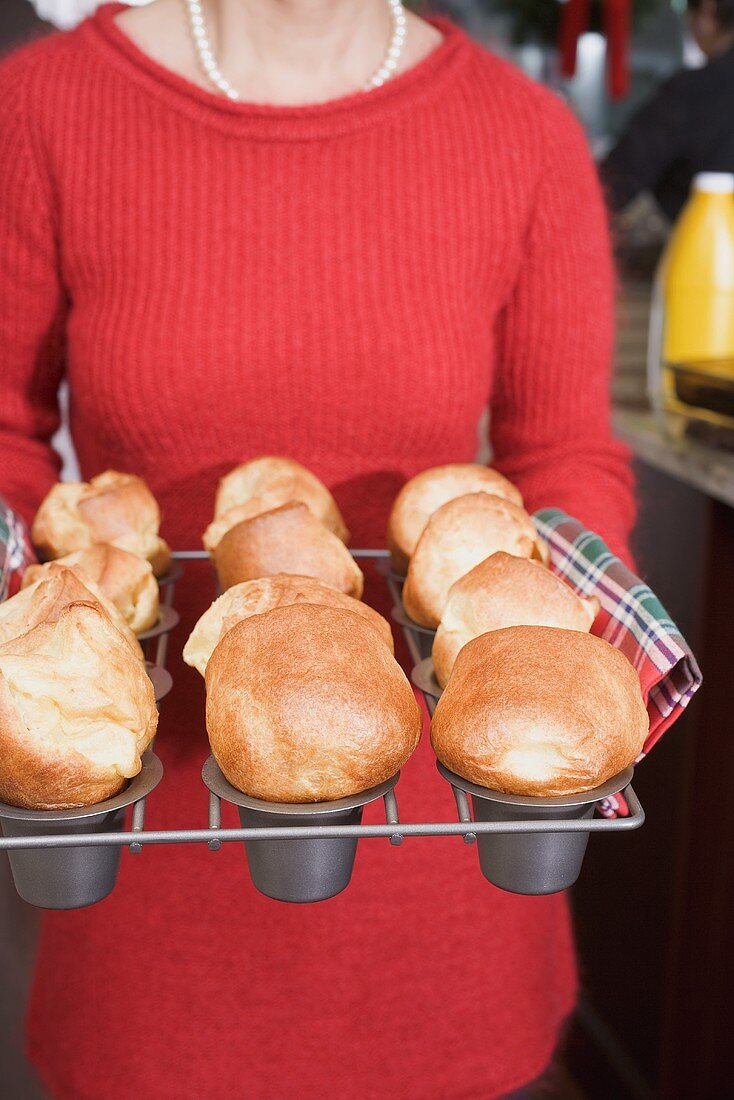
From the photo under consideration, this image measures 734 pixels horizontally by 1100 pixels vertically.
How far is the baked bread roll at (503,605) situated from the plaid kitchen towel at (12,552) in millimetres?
339

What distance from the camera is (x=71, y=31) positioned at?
1160 millimetres

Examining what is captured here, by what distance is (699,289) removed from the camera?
1.94 m

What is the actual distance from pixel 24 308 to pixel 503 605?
0.66 m

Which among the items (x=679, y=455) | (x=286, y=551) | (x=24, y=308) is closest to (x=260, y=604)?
(x=286, y=551)

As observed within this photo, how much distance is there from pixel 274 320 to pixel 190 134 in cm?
21

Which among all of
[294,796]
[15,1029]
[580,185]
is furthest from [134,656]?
[15,1029]

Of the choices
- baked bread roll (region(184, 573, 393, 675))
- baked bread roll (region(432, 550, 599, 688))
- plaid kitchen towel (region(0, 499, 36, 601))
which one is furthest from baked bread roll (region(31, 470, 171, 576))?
baked bread roll (region(432, 550, 599, 688))

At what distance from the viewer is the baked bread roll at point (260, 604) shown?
78 cm

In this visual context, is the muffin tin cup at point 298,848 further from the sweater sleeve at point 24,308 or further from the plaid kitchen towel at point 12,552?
the sweater sleeve at point 24,308

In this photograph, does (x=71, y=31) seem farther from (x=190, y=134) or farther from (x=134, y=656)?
(x=134, y=656)

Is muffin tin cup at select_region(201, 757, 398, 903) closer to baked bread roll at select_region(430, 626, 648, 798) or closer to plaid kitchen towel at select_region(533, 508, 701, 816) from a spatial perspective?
baked bread roll at select_region(430, 626, 648, 798)

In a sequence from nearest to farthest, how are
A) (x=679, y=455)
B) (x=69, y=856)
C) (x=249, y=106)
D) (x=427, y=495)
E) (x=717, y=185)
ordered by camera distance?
(x=69, y=856) < (x=427, y=495) < (x=249, y=106) < (x=679, y=455) < (x=717, y=185)

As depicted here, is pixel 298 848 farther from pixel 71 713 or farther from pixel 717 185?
pixel 717 185

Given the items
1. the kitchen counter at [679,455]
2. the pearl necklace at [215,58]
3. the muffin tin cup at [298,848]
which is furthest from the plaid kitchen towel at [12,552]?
the kitchen counter at [679,455]
